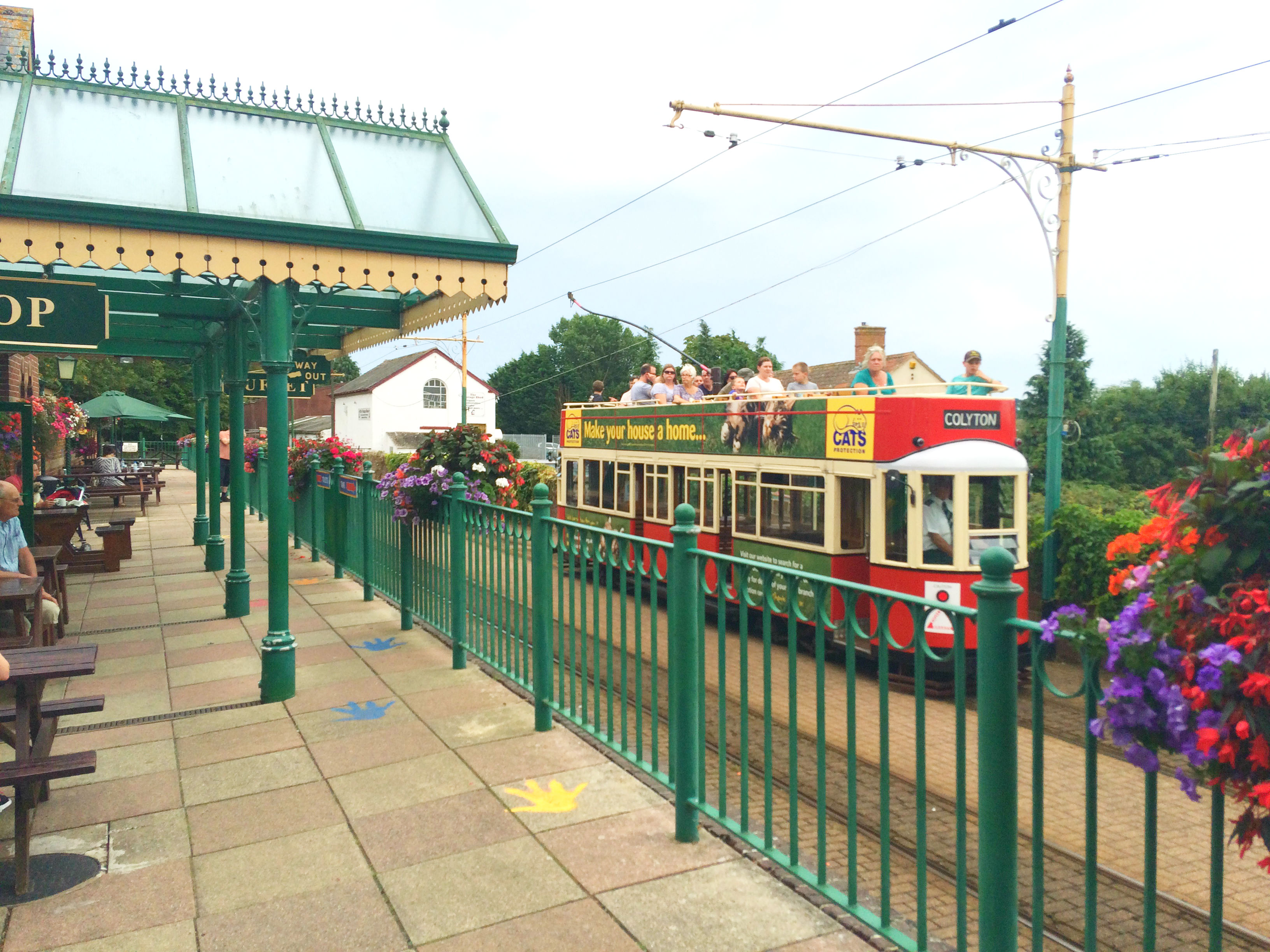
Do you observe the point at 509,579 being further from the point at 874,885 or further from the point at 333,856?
the point at 874,885

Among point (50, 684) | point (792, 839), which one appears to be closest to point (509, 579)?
point (792, 839)

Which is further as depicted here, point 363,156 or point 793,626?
point 363,156

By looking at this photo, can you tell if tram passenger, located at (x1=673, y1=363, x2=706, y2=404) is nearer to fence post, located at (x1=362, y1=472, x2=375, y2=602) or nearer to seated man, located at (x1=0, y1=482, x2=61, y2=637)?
fence post, located at (x1=362, y1=472, x2=375, y2=602)

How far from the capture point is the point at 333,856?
429 centimetres

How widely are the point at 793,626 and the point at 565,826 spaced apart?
2093 mm

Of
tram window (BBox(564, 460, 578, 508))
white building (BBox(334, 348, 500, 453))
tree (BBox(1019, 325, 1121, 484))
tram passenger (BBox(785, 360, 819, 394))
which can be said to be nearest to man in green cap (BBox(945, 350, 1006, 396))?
tram passenger (BBox(785, 360, 819, 394))

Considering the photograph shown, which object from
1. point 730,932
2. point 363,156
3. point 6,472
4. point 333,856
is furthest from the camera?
point 6,472

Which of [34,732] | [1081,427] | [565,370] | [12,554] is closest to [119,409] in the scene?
[12,554]

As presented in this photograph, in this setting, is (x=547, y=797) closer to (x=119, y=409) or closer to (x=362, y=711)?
(x=362, y=711)

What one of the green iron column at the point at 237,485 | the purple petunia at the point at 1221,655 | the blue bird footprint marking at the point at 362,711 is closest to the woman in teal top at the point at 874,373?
the blue bird footprint marking at the point at 362,711

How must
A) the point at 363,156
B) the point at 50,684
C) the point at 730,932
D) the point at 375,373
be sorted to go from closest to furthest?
the point at 730,932, the point at 50,684, the point at 363,156, the point at 375,373

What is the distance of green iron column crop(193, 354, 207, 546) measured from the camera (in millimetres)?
14188

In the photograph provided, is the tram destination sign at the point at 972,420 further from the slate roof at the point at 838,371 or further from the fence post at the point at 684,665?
the slate roof at the point at 838,371

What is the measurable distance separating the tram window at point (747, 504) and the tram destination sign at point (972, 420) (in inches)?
102
